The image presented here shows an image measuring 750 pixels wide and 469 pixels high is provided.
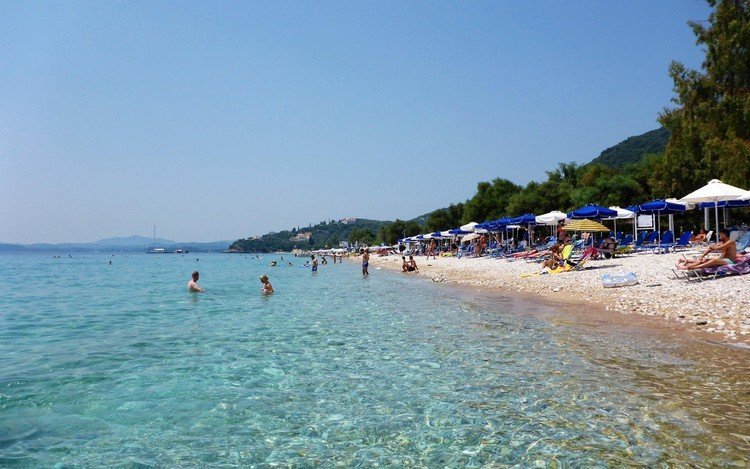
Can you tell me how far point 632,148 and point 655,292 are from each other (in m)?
92.3

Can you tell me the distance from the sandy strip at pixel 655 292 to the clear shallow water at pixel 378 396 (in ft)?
4.71

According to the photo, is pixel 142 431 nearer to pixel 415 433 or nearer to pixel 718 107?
pixel 415 433

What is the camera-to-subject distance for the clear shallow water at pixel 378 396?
167 inches

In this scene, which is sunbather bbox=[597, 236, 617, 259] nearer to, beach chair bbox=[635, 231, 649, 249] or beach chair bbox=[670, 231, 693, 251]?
beach chair bbox=[670, 231, 693, 251]

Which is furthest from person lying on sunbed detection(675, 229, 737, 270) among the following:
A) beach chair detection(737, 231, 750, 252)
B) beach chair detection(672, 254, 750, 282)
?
beach chair detection(737, 231, 750, 252)

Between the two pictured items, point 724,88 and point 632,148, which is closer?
point 724,88

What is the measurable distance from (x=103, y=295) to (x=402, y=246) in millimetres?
60377

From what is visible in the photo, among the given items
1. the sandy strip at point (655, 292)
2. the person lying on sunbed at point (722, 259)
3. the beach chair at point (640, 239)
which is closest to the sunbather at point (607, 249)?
the sandy strip at point (655, 292)

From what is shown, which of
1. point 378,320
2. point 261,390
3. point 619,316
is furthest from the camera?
point 378,320

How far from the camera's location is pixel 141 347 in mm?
9375

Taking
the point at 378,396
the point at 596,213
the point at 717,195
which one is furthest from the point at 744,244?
the point at 378,396

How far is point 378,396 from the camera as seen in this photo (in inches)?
228

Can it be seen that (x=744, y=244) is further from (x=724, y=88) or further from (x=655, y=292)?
(x=724, y=88)

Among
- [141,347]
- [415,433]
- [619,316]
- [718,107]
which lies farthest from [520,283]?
[415,433]
